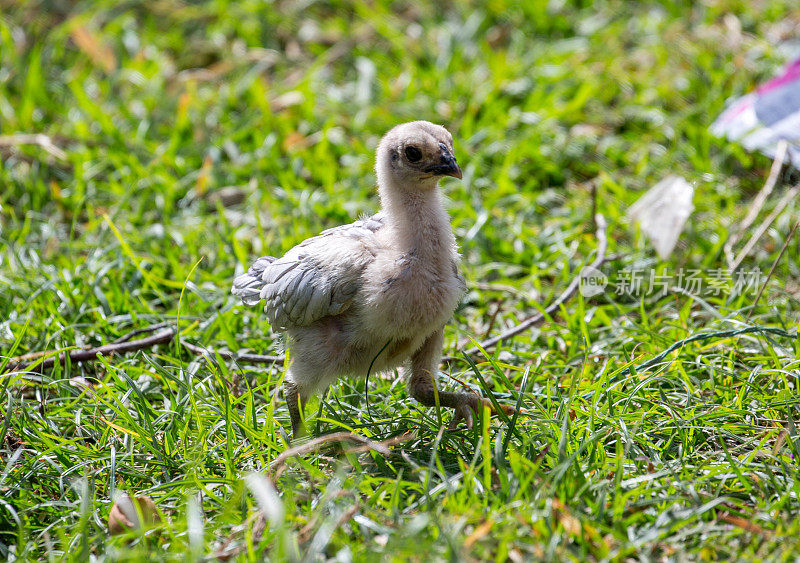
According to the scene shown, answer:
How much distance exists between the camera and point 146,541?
232 centimetres

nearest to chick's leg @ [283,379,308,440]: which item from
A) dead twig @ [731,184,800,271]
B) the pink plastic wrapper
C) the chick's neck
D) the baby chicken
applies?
the baby chicken

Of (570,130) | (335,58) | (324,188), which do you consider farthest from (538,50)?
(324,188)

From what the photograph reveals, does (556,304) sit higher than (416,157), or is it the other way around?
(416,157)

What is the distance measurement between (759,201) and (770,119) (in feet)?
2.11

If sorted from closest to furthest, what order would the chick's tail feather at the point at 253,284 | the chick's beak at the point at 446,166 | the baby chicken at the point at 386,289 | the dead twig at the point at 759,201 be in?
1. the baby chicken at the point at 386,289
2. the chick's beak at the point at 446,166
3. the chick's tail feather at the point at 253,284
4. the dead twig at the point at 759,201

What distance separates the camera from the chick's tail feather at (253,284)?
294cm

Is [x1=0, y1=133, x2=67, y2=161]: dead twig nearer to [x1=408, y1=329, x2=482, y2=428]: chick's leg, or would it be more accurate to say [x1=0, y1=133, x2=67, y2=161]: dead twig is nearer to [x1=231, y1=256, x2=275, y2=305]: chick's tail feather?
[x1=231, y1=256, x2=275, y2=305]: chick's tail feather

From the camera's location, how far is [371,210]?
424 cm

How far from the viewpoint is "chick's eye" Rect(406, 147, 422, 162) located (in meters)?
2.70

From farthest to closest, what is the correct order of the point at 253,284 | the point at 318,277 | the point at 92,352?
the point at 92,352
the point at 253,284
the point at 318,277

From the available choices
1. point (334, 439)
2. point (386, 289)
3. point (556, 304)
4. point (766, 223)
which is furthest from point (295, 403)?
point (766, 223)
